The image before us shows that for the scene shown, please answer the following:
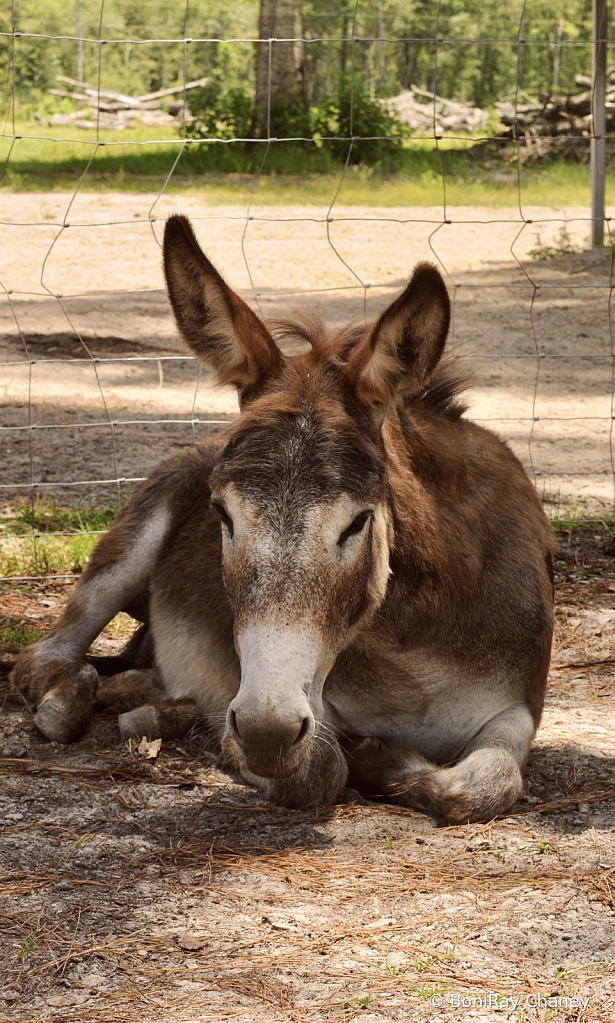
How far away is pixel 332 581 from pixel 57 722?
4.98ft

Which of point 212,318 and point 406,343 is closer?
point 406,343

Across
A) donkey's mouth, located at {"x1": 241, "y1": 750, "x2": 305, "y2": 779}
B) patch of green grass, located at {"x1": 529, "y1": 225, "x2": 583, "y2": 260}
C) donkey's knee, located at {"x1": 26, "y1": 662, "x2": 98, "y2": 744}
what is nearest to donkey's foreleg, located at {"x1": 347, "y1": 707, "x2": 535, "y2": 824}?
donkey's mouth, located at {"x1": 241, "y1": 750, "x2": 305, "y2": 779}

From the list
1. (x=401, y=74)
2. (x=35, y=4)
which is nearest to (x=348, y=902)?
(x=401, y=74)

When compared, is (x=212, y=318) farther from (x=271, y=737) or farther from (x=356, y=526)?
(x=271, y=737)

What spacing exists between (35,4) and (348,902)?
6137 centimetres

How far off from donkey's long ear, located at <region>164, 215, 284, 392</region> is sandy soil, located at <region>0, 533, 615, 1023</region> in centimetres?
140

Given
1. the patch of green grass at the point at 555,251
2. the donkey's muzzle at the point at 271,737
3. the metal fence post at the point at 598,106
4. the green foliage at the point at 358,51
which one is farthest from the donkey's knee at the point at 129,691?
the green foliage at the point at 358,51

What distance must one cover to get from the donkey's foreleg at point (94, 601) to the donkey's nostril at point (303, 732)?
5.17ft

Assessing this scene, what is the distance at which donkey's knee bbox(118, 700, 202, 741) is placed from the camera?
3.72 metres

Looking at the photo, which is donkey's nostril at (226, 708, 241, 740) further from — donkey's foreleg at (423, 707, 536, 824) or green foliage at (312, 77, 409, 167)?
green foliage at (312, 77, 409, 167)

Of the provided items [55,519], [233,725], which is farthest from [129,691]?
[55,519]

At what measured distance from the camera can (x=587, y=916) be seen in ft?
8.50

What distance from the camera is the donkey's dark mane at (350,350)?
3.24 meters

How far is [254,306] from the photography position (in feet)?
34.4
